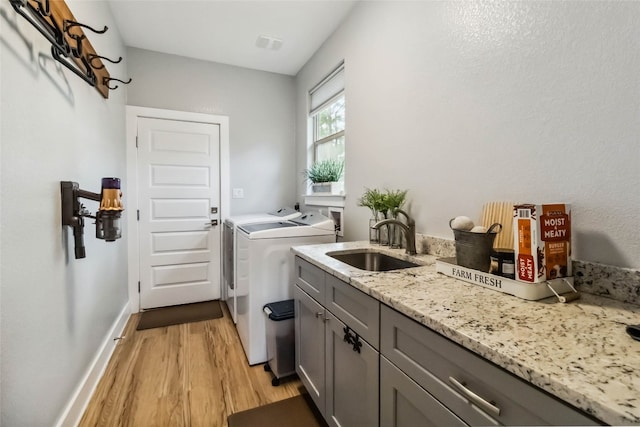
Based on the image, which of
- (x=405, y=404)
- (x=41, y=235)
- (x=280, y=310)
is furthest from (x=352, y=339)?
(x=41, y=235)

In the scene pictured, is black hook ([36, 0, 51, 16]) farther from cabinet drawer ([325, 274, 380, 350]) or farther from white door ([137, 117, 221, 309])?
white door ([137, 117, 221, 309])

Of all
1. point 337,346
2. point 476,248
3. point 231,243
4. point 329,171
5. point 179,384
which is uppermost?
point 329,171

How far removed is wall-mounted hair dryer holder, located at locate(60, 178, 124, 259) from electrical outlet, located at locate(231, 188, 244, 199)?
1.82 m

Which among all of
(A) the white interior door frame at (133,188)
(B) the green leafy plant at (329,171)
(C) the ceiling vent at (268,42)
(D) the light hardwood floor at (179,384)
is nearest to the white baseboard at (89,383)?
(D) the light hardwood floor at (179,384)

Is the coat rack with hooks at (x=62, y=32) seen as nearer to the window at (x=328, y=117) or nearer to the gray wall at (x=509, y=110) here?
the gray wall at (x=509, y=110)

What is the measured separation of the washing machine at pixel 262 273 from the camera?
6.20 feet

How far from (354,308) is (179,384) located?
141 centimetres

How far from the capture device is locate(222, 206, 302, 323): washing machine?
242 cm

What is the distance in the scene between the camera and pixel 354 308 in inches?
42.3

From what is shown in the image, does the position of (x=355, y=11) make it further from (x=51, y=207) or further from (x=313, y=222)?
(x=51, y=207)

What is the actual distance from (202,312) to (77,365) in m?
1.37

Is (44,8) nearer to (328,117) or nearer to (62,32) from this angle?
(62,32)

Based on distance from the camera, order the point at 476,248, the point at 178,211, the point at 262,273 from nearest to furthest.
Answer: the point at 476,248 → the point at 262,273 → the point at 178,211

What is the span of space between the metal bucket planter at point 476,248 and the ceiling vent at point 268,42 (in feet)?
8.13
